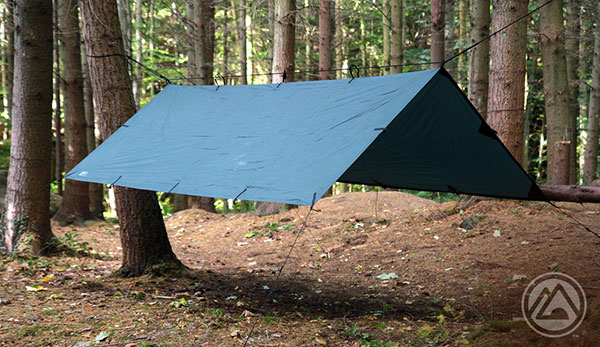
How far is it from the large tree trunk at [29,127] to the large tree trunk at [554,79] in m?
6.30

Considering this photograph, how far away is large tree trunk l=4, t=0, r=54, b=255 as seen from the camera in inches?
199

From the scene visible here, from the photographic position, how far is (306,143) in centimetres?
346

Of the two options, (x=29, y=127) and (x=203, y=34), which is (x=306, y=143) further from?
(x=203, y=34)

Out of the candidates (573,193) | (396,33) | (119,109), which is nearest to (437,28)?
(396,33)

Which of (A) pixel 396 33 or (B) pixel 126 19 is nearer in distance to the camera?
(A) pixel 396 33

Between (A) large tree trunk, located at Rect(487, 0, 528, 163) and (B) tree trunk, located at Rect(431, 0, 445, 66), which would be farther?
(B) tree trunk, located at Rect(431, 0, 445, 66)

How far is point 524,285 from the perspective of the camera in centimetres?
405

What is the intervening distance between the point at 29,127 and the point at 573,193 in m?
5.32

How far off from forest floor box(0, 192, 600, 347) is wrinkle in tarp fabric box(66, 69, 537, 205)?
0.89 meters

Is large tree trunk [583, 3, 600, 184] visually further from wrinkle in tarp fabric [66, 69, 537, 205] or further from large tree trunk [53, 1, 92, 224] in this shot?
→ large tree trunk [53, 1, 92, 224]

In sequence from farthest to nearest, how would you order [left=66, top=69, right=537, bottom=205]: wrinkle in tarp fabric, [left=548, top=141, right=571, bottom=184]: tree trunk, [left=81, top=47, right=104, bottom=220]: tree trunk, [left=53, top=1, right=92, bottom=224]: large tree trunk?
[left=81, top=47, right=104, bottom=220]: tree trunk < [left=53, top=1, right=92, bottom=224]: large tree trunk < [left=548, top=141, right=571, bottom=184]: tree trunk < [left=66, top=69, right=537, bottom=205]: wrinkle in tarp fabric

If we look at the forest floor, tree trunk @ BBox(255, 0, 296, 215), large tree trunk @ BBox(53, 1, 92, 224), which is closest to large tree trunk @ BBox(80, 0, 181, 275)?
the forest floor

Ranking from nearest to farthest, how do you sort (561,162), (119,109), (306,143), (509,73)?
(306,143)
(119,109)
(509,73)
(561,162)

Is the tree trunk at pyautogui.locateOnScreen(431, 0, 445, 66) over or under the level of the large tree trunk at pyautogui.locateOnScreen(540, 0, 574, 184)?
over
